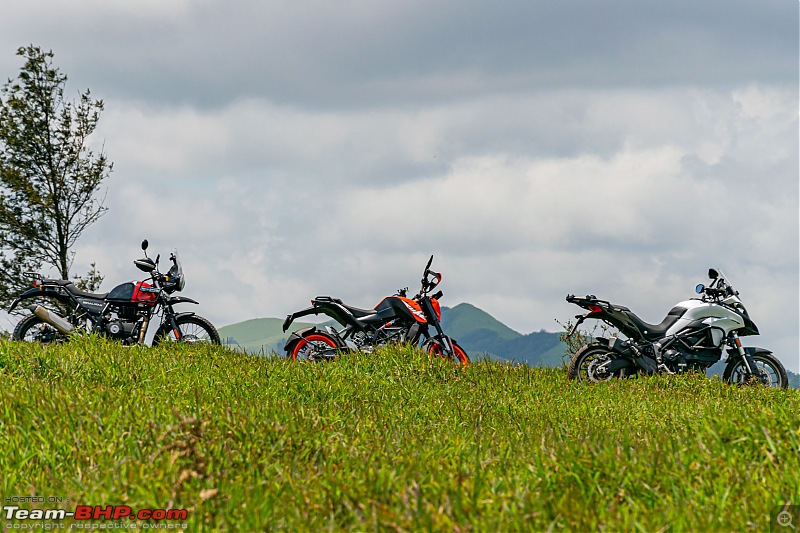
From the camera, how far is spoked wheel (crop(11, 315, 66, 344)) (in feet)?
41.3

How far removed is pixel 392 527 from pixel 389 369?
6272 millimetres

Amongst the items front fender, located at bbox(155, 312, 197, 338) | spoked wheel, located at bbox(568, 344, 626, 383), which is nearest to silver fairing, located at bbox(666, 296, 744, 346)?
spoked wheel, located at bbox(568, 344, 626, 383)

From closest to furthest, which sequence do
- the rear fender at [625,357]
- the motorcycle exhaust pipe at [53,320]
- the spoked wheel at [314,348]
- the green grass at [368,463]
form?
the green grass at [368,463], the spoked wheel at [314,348], the rear fender at [625,357], the motorcycle exhaust pipe at [53,320]

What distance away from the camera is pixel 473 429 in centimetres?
691

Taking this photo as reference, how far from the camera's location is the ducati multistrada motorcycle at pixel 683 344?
11805mm

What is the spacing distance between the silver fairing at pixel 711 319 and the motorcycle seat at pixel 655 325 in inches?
2.5

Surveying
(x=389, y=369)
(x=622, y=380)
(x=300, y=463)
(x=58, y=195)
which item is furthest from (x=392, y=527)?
(x=58, y=195)

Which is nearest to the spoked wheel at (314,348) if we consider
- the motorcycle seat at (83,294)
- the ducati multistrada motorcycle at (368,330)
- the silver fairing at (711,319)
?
the ducati multistrada motorcycle at (368,330)

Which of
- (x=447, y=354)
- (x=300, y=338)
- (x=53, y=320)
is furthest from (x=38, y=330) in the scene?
(x=447, y=354)

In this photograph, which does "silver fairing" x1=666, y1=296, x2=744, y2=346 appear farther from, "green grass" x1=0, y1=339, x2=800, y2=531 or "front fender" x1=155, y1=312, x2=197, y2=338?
"front fender" x1=155, y1=312, x2=197, y2=338

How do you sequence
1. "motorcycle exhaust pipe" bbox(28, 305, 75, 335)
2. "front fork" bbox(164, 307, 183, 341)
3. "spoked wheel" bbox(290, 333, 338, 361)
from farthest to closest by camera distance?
"motorcycle exhaust pipe" bbox(28, 305, 75, 335) → "front fork" bbox(164, 307, 183, 341) → "spoked wheel" bbox(290, 333, 338, 361)

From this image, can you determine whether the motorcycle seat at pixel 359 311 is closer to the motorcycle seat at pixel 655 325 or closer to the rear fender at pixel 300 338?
the rear fender at pixel 300 338

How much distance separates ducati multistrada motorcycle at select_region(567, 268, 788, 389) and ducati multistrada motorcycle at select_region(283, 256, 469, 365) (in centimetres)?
191

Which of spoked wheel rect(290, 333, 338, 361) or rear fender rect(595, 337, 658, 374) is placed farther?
rear fender rect(595, 337, 658, 374)
